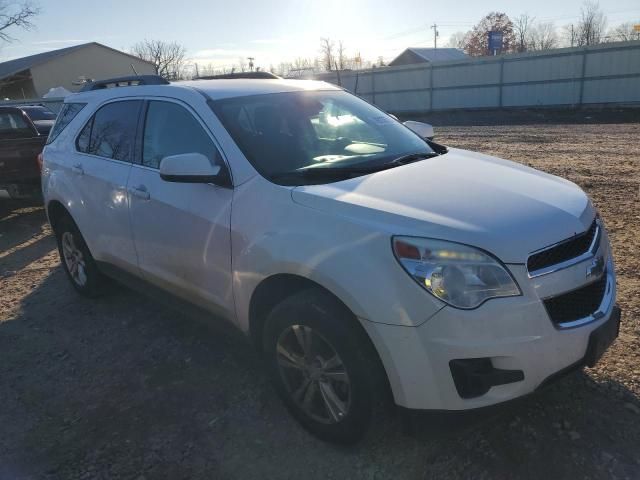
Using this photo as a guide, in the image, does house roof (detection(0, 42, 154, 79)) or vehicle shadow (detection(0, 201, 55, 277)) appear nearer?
vehicle shadow (detection(0, 201, 55, 277))

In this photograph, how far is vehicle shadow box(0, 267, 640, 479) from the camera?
2.54m

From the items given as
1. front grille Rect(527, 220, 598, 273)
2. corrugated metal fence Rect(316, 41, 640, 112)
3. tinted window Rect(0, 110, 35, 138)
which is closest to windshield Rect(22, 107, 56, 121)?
tinted window Rect(0, 110, 35, 138)

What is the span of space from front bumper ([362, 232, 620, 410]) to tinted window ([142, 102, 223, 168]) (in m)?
1.56

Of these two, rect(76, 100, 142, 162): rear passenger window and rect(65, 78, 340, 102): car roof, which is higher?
rect(65, 78, 340, 102): car roof

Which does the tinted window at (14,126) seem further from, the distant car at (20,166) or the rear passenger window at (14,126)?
the distant car at (20,166)

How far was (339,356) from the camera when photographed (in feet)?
8.06

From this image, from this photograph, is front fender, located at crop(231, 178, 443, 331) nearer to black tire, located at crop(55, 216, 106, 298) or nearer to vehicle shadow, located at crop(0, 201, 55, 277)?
black tire, located at crop(55, 216, 106, 298)

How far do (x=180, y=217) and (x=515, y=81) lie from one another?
2507 centimetres

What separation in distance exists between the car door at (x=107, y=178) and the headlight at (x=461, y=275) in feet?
8.03

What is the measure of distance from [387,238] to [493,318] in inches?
21.4

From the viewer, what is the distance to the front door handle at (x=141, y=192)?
3559 millimetres

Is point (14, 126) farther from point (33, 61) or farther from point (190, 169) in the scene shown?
point (33, 61)

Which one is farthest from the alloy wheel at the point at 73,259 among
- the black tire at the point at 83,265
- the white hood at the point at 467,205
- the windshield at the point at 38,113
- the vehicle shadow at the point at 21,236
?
the windshield at the point at 38,113

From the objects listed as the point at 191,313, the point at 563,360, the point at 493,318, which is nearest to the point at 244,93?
the point at 191,313
